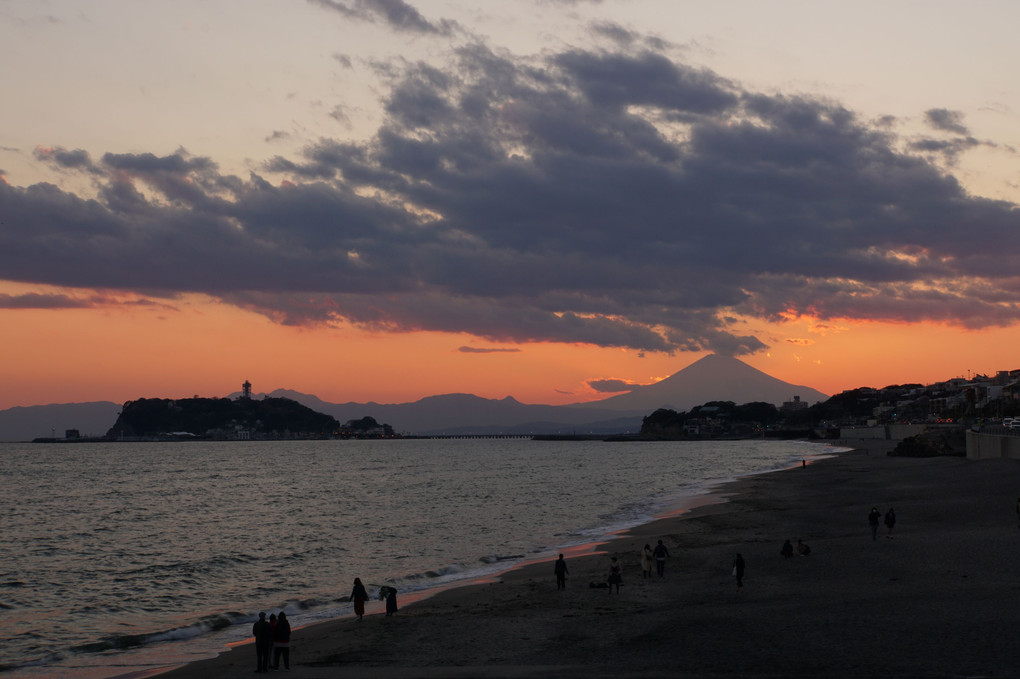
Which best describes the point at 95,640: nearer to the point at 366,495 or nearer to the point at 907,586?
the point at 907,586

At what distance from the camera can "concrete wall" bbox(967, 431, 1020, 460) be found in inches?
2705

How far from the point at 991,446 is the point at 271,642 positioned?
75598 millimetres

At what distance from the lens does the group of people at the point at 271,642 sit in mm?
21250

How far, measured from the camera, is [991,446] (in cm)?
7694

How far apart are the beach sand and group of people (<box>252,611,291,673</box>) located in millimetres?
590

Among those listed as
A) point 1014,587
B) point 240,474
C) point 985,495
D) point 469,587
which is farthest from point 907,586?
point 240,474

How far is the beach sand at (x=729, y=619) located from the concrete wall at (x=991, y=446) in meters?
29.9

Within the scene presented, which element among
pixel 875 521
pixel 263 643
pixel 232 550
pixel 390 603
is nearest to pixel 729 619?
pixel 390 603

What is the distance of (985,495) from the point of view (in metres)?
51.6

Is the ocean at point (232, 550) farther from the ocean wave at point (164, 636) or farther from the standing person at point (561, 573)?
the standing person at point (561, 573)

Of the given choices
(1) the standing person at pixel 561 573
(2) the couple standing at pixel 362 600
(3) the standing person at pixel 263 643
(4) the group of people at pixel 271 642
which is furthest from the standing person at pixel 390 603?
(3) the standing person at pixel 263 643

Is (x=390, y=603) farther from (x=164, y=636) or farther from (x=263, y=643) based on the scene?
(x=164, y=636)

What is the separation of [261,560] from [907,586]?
3337cm

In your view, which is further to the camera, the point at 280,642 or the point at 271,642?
the point at 280,642
